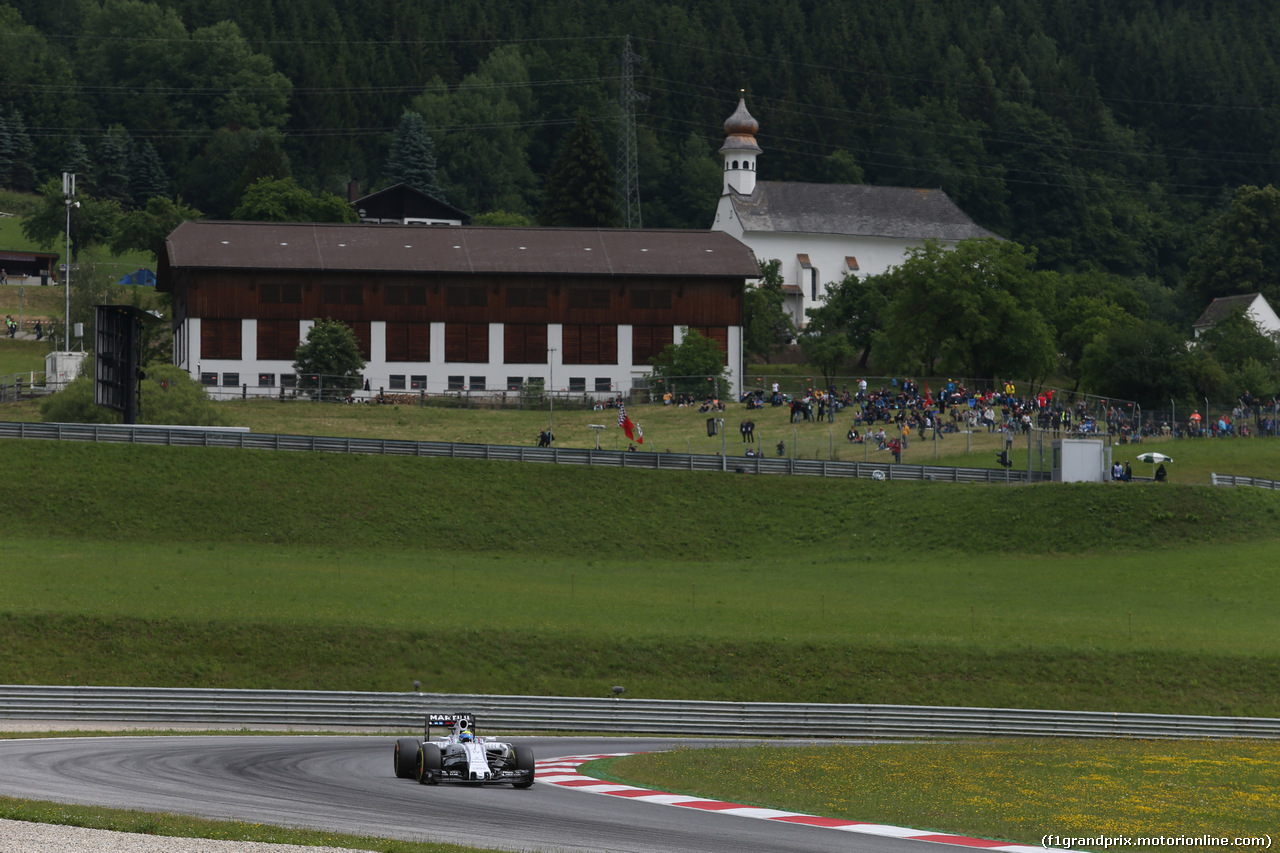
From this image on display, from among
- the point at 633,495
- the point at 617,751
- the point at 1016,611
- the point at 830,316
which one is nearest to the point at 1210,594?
the point at 1016,611

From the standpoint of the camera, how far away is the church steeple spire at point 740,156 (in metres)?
162

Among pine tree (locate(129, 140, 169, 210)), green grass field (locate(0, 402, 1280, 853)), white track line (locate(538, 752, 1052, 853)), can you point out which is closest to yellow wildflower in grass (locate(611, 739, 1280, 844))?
green grass field (locate(0, 402, 1280, 853))

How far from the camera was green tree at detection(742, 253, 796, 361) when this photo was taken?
124938 millimetres

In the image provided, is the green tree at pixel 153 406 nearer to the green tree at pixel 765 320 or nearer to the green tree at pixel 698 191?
the green tree at pixel 765 320

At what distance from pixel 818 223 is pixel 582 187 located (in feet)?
78.9

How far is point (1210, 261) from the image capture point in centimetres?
15250

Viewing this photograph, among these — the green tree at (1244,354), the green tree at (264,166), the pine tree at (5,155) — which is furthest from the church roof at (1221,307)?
the pine tree at (5,155)

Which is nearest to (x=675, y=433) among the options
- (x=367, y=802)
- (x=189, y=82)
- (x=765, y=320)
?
(x=765, y=320)

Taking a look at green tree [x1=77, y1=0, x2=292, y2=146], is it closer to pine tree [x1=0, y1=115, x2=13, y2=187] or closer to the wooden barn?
pine tree [x1=0, y1=115, x2=13, y2=187]

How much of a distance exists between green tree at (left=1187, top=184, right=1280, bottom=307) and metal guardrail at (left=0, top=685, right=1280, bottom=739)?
120553mm

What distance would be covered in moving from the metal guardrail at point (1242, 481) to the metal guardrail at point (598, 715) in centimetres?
3129

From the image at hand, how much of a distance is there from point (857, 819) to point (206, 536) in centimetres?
4186

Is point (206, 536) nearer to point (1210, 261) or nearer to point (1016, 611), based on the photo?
point (1016, 611)

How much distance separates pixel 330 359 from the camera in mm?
98250
